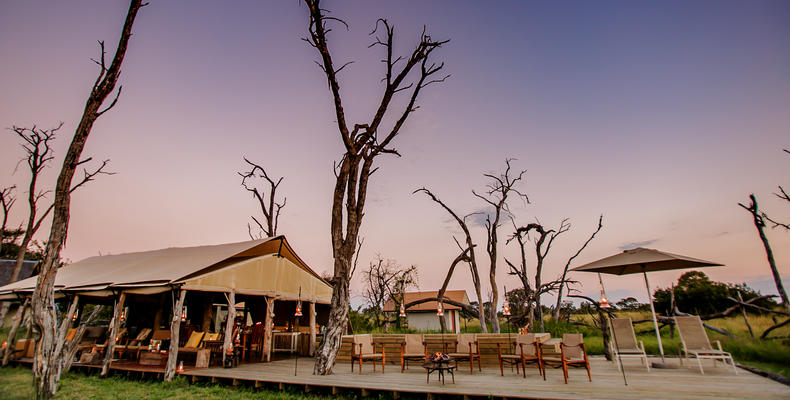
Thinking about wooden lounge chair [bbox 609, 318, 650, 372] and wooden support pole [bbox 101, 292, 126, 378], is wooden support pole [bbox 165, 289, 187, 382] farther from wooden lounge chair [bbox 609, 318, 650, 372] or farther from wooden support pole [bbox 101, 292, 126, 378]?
wooden lounge chair [bbox 609, 318, 650, 372]

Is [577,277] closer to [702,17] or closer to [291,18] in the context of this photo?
[702,17]

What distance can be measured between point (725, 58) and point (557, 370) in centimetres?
1090

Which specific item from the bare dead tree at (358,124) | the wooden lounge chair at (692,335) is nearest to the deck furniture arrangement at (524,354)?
the wooden lounge chair at (692,335)

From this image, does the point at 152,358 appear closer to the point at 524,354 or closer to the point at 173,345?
the point at 173,345

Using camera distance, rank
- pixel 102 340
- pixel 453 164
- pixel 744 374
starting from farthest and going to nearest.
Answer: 1. pixel 453 164
2. pixel 102 340
3. pixel 744 374

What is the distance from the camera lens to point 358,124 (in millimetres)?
9625

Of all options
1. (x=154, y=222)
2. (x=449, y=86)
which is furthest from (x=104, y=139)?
(x=449, y=86)

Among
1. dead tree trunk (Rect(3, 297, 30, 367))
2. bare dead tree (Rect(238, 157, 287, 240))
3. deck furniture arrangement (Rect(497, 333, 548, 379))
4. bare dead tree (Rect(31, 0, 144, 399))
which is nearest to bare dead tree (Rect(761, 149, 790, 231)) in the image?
deck furniture arrangement (Rect(497, 333, 548, 379))

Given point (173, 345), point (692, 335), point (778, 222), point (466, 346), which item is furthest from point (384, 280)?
point (778, 222)

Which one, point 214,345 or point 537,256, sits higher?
point 537,256

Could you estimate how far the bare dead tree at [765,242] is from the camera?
11251 mm

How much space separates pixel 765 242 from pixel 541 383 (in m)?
13.0

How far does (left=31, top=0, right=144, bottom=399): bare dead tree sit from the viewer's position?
4.77m

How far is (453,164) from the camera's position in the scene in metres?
16.7
